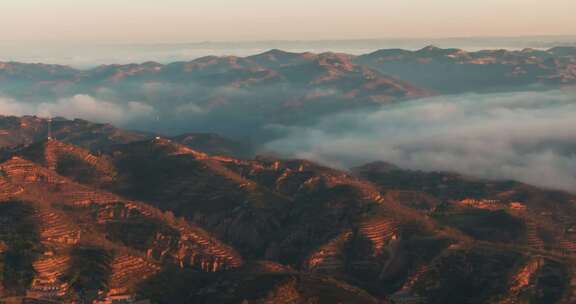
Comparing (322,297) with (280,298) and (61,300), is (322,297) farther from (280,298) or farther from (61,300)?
(61,300)

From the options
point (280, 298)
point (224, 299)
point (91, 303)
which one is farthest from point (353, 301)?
point (91, 303)

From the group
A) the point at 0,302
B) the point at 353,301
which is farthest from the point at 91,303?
the point at 353,301

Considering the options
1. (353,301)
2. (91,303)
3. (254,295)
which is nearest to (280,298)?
(254,295)

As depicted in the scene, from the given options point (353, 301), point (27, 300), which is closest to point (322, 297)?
point (353, 301)

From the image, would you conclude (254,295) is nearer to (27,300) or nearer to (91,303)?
(91,303)

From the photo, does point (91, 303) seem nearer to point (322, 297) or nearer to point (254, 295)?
point (254, 295)

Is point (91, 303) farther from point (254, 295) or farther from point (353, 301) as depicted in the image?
point (353, 301)
